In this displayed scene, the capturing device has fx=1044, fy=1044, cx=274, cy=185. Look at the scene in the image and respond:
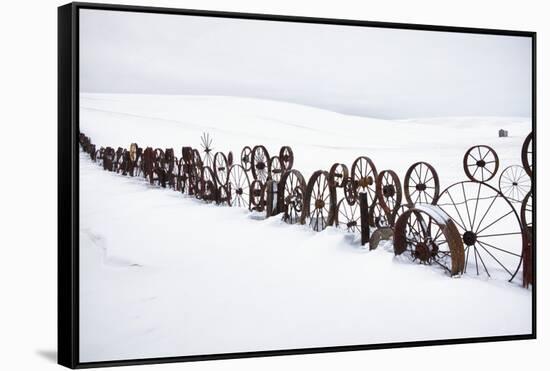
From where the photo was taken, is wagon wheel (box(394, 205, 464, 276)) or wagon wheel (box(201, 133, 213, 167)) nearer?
wagon wheel (box(201, 133, 213, 167))

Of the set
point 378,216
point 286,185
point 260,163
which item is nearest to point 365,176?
point 378,216

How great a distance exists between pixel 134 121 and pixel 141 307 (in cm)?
107

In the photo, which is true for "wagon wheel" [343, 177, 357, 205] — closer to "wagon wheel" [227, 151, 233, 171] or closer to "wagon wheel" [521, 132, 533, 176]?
"wagon wheel" [227, 151, 233, 171]

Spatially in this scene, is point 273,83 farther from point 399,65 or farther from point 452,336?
point 452,336

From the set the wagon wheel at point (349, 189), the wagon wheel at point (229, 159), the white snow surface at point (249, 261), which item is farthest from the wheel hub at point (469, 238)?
the wagon wheel at point (229, 159)

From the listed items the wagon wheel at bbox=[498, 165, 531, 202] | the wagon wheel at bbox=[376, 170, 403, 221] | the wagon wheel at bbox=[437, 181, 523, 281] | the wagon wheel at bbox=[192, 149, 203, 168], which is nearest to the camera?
the wagon wheel at bbox=[192, 149, 203, 168]

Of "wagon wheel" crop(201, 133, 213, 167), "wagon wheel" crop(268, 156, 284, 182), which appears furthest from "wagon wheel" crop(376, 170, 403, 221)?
"wagon wheel" crop(201, 133, 213, 167)

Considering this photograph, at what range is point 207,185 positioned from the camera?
622 centimetres

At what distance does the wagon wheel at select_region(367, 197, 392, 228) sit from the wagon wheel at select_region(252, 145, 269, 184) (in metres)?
0.73

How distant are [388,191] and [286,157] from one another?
2.36 feet

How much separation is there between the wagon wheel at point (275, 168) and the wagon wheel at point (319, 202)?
0.65 ft

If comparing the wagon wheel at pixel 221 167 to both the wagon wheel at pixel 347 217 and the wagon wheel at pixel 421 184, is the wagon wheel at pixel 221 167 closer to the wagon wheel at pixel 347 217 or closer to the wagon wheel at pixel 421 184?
the wagon wheel at pixel 347 217

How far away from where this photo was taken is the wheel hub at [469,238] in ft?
22.2

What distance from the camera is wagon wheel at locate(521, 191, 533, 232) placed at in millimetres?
6957
